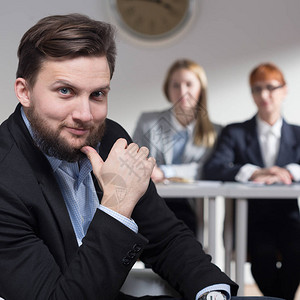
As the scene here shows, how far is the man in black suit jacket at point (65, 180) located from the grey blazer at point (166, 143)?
1.34 metres

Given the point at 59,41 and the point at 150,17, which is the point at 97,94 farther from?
the point at 150,17

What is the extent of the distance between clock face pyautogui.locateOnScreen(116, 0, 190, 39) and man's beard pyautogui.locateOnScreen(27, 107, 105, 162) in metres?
2.96

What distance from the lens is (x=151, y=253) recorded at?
1271mm

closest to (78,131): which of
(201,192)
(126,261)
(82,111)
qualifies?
(82,111)

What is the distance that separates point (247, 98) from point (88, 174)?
283 centimetres

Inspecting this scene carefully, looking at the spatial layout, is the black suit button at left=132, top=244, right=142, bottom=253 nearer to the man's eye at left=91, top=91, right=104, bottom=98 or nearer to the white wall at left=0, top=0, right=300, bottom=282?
the man's eye at left=91, top=91, right=104, bottom=98

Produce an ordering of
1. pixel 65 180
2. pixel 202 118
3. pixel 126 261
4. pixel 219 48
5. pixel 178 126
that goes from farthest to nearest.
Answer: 1. pixel 219 48
2. pixel 202 118
3. pixel 178 126
4. pixel 65 180
5. pixel 126 261

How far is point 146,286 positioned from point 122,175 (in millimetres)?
318

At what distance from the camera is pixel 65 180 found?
3.82 feet

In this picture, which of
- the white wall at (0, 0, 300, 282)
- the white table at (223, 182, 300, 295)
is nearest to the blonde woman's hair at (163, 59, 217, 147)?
the white table at (223, 182, 300, 295)

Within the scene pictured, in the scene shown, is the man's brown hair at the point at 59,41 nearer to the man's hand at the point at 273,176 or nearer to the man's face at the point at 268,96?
the man's hand at the point at 273,176

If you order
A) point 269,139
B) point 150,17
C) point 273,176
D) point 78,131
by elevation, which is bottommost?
point 78,131

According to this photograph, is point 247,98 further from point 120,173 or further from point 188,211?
point 120,173

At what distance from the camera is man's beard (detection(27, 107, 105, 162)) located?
108cm
